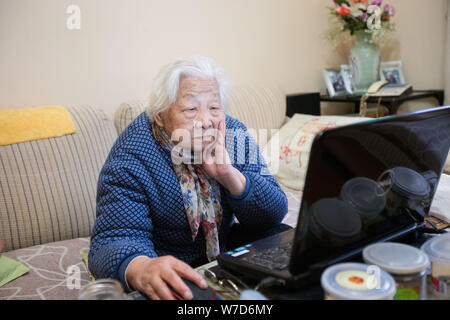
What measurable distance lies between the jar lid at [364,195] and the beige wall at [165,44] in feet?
5.01

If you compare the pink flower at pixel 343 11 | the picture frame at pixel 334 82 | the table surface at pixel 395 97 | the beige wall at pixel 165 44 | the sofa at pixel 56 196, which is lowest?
the sofa at pixel 56 196

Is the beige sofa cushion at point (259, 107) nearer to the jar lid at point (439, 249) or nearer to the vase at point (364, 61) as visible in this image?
the vase at point (364, 61)

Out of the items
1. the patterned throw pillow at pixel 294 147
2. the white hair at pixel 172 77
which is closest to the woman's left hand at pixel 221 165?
the white hair at pixel 172 77

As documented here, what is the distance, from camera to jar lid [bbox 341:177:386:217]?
0.66 m

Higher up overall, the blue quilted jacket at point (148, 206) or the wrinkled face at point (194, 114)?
the wrinkled face at point (194, 114)

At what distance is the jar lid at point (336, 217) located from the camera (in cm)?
63

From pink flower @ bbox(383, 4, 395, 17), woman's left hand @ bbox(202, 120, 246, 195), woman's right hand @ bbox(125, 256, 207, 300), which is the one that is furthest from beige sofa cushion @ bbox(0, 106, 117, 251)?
pink flower @ bbox(383, 4, 395, 17)

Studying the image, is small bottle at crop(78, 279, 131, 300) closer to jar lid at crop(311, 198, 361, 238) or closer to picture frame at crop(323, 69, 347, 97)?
jar lid at crop(311, 198, 361, 238)

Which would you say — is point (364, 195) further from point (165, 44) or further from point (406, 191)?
point (165, 44)

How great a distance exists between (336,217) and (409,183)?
21 cm

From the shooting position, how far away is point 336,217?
661 mm

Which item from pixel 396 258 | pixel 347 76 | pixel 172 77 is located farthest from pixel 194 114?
pixel 347 76

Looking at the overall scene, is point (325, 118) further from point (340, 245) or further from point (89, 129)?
point (340, 245)
